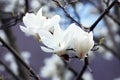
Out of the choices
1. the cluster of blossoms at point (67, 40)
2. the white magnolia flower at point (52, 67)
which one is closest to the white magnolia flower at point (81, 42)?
the cluster of blossoms at point (67, 40)

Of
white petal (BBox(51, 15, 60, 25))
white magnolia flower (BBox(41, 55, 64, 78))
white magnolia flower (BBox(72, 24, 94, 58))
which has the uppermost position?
white petal (BBox(51, 15, 60, 25))

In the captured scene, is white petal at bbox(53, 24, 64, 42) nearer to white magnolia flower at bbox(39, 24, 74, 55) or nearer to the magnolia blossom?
white magnolia flower at bbox(39, 24, 74, 55)

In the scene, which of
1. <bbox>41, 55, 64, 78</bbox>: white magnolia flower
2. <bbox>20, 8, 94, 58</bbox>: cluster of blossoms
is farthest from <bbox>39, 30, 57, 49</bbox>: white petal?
<bbox>41, 55, 64, 78</bbox>: white magnolia flower

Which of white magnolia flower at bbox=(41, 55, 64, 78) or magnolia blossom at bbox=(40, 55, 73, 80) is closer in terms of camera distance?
magnolia blossom at bbox=(40, 55, 73, 80)

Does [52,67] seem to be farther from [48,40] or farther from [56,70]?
[48,40]

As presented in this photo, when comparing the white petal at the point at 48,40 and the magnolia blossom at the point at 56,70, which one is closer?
the white petal at the point at 48,40

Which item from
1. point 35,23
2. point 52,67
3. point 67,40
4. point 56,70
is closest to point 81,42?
point 67,40

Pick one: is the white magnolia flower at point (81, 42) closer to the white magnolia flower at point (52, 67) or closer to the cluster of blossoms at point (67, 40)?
the cluster of blossoms at point (67, 40)
